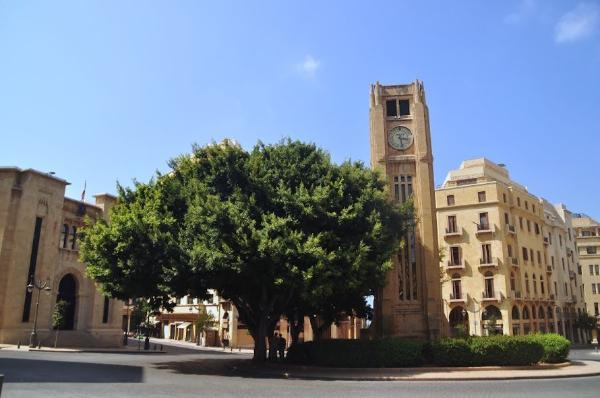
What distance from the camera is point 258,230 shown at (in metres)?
20.2

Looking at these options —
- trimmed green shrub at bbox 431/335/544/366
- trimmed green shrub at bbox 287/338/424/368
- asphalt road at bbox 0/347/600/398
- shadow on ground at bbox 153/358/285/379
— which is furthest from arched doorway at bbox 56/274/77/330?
trimmed green shrub at bbox 431/335/544/366

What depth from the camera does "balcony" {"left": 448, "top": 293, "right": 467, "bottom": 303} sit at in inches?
2138

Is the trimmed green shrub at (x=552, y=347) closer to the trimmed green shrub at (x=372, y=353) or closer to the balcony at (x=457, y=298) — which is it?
the trimmed green shrub at (x=372, y=353)

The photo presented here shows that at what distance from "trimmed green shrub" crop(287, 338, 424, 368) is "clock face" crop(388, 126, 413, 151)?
1313 cm

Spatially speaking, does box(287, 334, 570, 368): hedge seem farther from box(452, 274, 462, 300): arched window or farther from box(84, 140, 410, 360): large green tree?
box(452, 274, 462, 300): arched window

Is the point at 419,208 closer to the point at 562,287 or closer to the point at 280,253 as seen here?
the point at 280,253

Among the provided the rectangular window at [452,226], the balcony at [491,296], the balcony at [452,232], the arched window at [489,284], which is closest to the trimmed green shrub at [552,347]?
the balcony at [491,296]

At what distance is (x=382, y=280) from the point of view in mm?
23266

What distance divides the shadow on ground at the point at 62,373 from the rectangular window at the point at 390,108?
2123 cm

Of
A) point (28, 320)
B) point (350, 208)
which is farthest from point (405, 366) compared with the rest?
point (28, 320)

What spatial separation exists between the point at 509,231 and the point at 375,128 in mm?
31116

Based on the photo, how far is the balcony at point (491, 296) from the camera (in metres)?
52.2

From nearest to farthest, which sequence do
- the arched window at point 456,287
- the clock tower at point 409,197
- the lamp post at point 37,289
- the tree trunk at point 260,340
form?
the tree trunk at point 260,340
the clock tower at point 409,197
the lamp post at point 37,289
the arched window at point 456,287

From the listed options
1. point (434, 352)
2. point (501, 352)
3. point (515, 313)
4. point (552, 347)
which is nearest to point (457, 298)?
point (515, 313)
